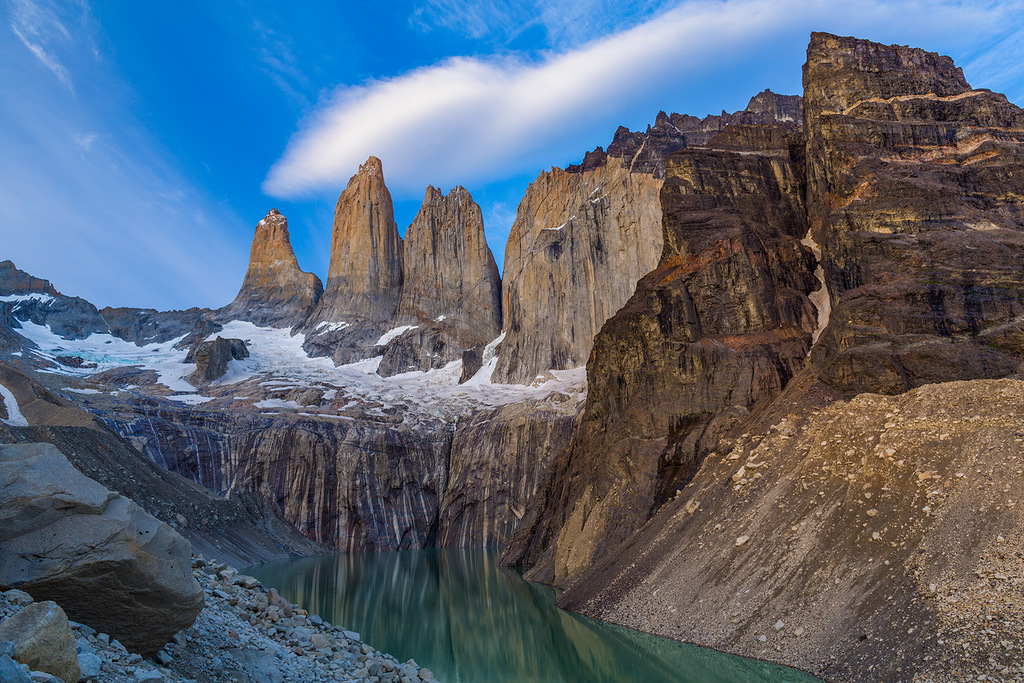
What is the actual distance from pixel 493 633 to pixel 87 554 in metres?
19.0

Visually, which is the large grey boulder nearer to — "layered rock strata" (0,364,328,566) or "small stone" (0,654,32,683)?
"small stone" (0,654,32,683)

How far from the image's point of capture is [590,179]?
8625 cm

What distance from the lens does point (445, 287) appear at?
109500 mm

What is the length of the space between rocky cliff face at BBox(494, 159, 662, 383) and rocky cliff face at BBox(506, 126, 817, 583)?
29.9 m

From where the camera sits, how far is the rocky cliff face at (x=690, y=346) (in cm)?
3203

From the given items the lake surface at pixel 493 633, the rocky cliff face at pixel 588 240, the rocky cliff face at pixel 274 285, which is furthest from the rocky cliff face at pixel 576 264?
the rocky cliff face at pixel 274 285

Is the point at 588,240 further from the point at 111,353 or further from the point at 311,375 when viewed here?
the point at 111,353

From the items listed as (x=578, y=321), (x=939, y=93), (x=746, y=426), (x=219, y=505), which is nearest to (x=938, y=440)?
(x=746, y=426)

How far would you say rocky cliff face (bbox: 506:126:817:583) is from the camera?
1261 inches

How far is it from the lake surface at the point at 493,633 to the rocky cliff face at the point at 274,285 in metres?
88.0

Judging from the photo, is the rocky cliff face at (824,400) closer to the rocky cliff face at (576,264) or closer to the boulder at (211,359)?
the rocky cliff face at (576,264)

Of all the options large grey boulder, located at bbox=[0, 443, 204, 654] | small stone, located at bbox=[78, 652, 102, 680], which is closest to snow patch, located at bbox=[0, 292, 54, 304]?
large grey boulder, located at bbox=[0, 443, 204, 654]

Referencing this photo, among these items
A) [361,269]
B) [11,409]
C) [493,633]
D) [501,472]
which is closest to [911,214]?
[493,633]

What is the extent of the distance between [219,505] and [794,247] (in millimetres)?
44359
